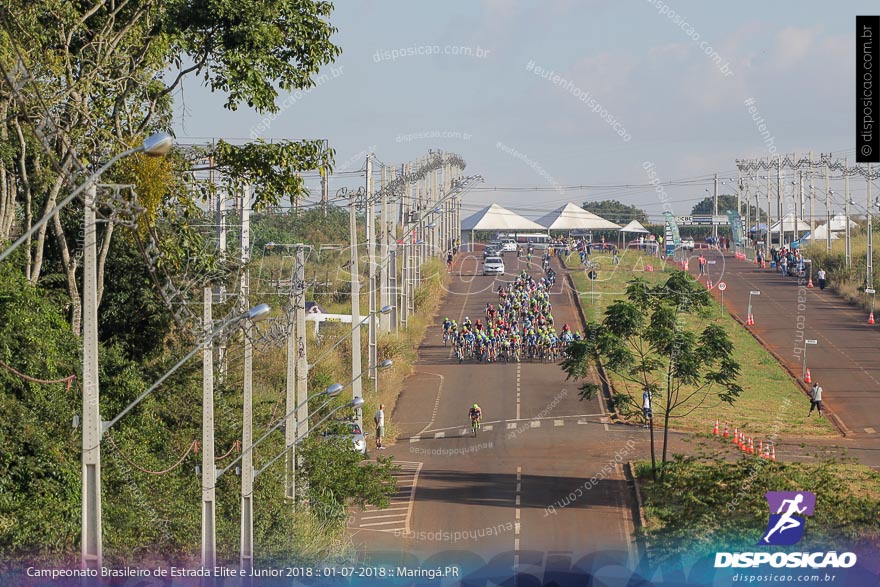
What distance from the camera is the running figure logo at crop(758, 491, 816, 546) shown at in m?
23.9

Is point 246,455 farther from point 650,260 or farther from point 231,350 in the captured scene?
point 650,260

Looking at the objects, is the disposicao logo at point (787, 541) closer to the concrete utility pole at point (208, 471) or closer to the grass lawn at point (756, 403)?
the concrete utility pole at point (208, 471)

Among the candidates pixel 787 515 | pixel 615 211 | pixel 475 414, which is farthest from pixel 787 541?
pixel 615 211

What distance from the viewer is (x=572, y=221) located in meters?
97.6

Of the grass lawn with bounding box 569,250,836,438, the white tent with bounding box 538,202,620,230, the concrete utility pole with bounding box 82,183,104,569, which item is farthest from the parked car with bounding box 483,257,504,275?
the concrete utility pole with bounding box 82,183,104,569

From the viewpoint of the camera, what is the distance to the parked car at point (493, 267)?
8781 centimetres

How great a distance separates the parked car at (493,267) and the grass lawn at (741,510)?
189ft

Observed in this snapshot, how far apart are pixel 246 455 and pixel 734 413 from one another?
28066 mm

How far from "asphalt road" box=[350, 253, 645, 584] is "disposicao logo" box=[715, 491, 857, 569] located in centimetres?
328

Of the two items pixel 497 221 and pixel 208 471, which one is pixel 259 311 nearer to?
pixel 208 471

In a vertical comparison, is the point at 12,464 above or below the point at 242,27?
below

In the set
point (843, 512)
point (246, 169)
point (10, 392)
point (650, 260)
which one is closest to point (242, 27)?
point (246, 169)

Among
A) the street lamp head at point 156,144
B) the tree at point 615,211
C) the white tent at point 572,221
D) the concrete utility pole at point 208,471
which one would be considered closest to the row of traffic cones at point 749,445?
the concrete utility pole at point 208,471

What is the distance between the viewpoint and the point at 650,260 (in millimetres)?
92875
